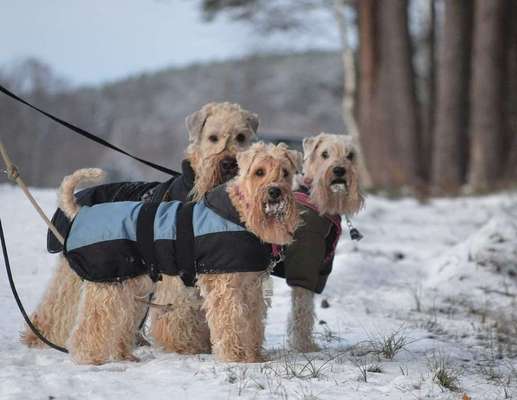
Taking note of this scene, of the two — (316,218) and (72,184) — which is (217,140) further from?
(72,184)

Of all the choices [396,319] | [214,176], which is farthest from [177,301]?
[396,319]

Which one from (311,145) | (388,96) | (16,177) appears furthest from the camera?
(388,96)

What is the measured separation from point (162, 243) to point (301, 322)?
1.50 meters

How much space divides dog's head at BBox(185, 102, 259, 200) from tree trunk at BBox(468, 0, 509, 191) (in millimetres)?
10792

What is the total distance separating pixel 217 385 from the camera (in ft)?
14.8

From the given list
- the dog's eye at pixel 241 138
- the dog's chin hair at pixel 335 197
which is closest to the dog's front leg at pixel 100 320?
the dog's eye at pixel 241 138

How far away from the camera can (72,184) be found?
5.23 metres

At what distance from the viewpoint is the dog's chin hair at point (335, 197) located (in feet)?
20.2

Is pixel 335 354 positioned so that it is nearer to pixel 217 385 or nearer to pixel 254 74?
pixel 217 385

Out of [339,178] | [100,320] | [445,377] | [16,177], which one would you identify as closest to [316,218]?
[339,178]

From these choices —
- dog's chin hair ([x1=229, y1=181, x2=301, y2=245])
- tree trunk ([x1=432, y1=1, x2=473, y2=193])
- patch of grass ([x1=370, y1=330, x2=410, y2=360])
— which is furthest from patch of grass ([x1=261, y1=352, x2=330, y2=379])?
tree trunk ([x1=432, y1=1, x2=473, y2=193])

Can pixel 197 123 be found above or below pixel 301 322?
above

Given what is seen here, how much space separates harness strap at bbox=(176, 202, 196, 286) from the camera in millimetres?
5039

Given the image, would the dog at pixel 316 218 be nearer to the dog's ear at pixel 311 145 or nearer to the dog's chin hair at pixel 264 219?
the dog's ear at pixel 311 145
